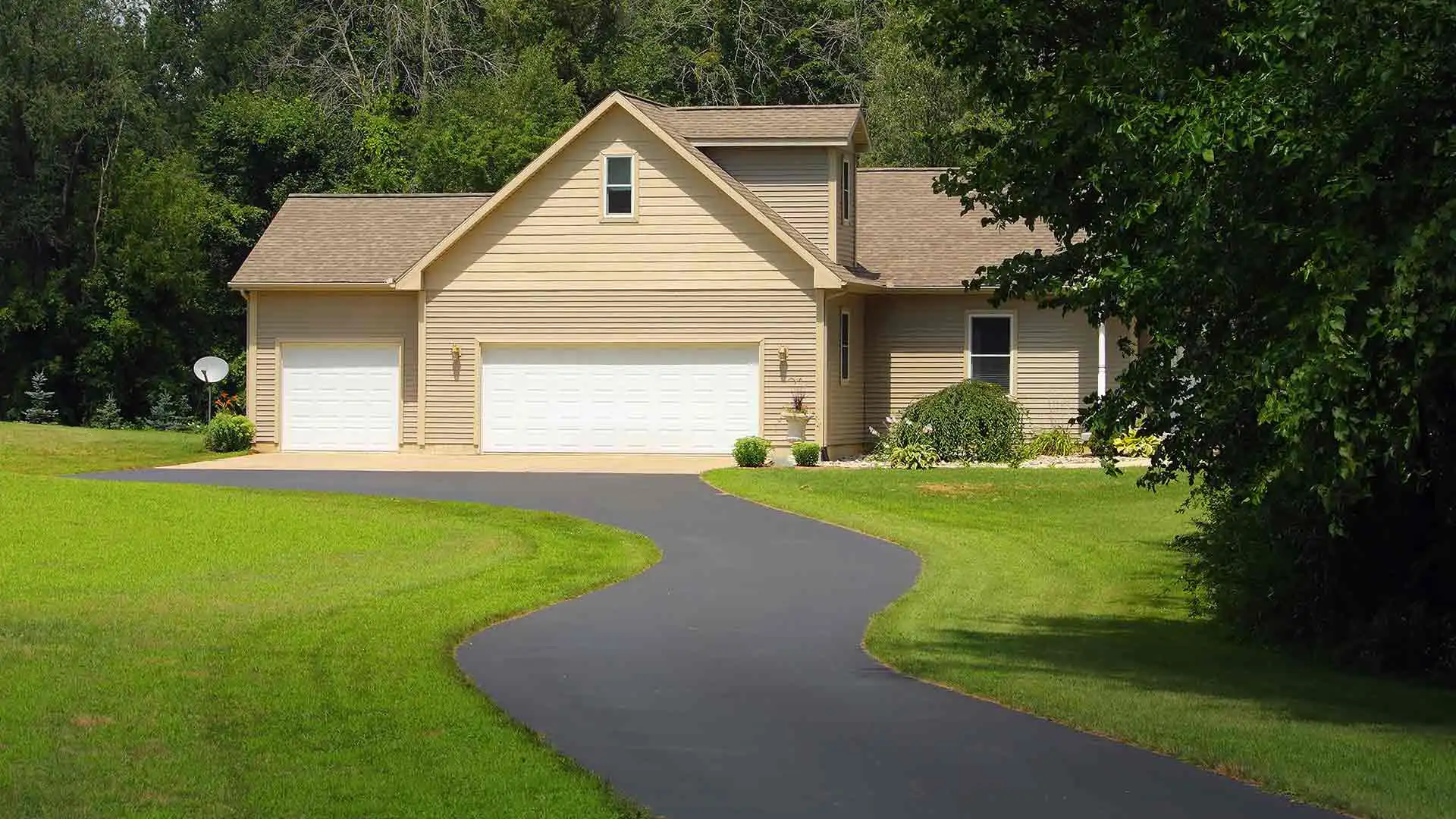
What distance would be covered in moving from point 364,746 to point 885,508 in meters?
17.2

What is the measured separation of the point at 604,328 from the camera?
116 feet

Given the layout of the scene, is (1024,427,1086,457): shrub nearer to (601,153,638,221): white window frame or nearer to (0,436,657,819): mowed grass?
(601,153,638,221): white window frame

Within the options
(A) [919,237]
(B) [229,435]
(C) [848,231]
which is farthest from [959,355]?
(B) [229,435]

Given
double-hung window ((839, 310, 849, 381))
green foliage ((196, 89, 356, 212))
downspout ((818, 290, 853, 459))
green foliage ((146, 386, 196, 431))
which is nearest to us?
downspout ((818, 290, 853, 459))

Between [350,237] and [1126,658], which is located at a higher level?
[350,237]

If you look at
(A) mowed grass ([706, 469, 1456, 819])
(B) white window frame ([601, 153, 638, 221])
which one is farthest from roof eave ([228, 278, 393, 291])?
(A) mowed grass ([706, 469, 1456, 819])

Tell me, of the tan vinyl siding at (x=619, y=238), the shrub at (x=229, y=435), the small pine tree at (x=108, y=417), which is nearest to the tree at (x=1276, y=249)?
the tan vinyl siding at (x=619, y=238)

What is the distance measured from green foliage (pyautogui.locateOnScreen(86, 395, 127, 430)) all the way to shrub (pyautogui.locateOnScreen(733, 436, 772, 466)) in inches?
873

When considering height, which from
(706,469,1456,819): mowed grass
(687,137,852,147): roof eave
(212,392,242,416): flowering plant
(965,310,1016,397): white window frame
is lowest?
(706,469,1456,819): mowed grass

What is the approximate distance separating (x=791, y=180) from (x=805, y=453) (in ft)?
19.5

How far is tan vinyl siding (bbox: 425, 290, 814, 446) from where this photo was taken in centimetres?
3488

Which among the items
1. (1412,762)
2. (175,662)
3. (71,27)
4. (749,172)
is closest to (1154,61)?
(1412,762)

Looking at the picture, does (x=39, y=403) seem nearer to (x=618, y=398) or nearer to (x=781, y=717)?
(x=618, y=398)

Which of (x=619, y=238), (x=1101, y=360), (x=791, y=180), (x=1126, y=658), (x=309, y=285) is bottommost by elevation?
(x=1126, y=658)
